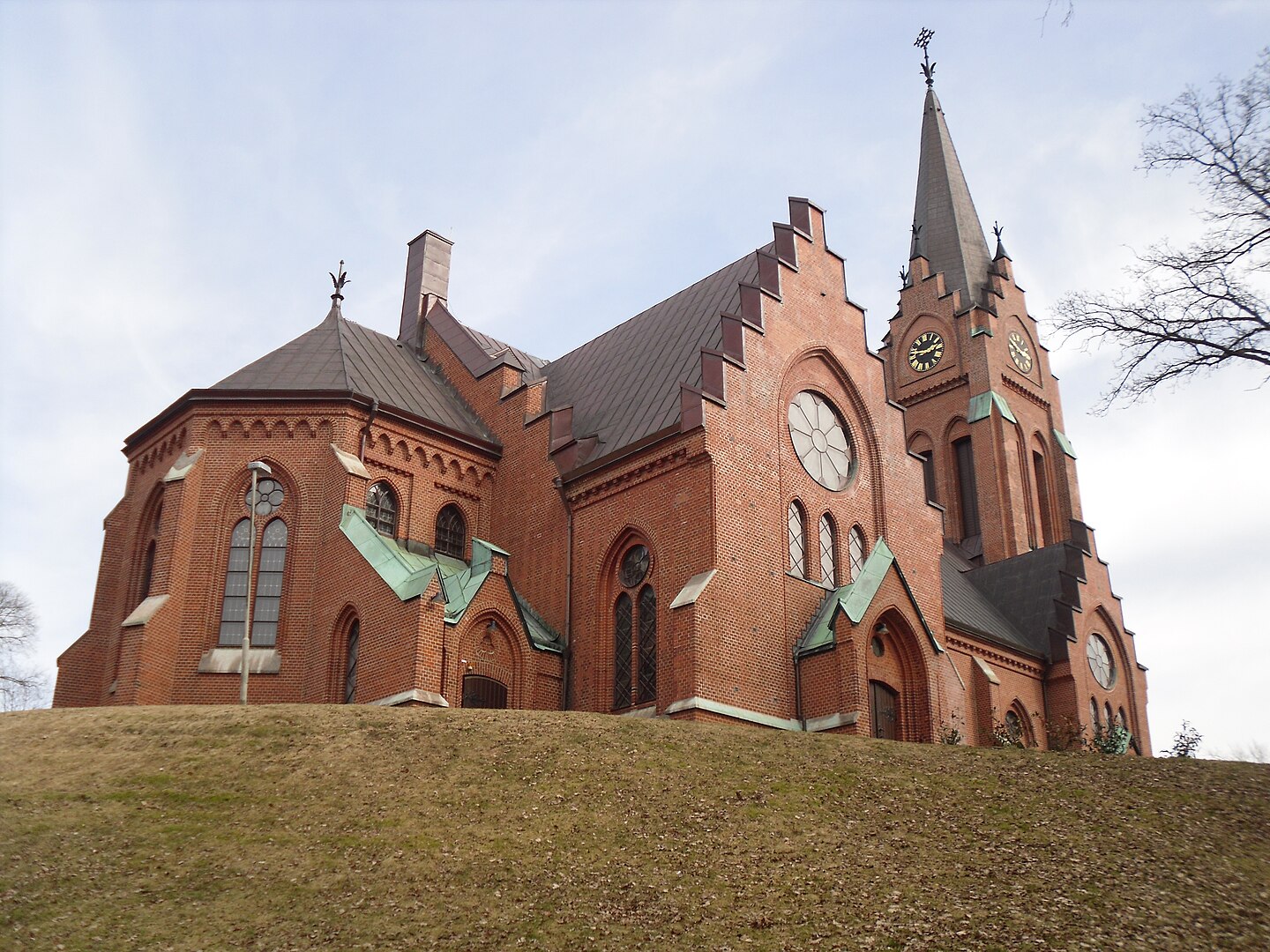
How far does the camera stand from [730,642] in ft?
81.7

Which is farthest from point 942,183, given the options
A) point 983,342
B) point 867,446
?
point 867,446

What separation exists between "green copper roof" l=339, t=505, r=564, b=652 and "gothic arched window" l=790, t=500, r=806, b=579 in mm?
5343

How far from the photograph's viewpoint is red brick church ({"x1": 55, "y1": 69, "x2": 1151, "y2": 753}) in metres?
25.5

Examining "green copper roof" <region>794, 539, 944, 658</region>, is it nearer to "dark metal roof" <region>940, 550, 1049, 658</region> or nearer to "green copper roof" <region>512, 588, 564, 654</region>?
"green copper roof" <region>512, 588, 564, 654</region>

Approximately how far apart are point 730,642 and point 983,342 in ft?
91.5

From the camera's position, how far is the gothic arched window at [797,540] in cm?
2738

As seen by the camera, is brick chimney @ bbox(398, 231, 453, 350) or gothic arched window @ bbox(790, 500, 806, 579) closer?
gothic arched window @ bbox(790, 500, 806, 579)

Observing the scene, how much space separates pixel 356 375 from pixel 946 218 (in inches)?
1223

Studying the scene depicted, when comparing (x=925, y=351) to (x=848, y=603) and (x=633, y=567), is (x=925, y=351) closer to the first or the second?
(x=633, y=567)

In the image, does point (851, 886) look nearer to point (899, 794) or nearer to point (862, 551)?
point (899, 794)

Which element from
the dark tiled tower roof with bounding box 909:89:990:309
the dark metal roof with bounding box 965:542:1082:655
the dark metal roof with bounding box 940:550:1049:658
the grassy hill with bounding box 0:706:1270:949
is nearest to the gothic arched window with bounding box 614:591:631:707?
the grassy hill with bounding box 0:706:1270:949

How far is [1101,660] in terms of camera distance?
39.8m

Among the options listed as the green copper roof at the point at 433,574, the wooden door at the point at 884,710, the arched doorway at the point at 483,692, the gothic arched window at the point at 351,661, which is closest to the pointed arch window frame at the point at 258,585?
the gothic arched window at the point at 351,661

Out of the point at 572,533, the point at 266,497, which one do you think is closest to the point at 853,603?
the point at 572,533
